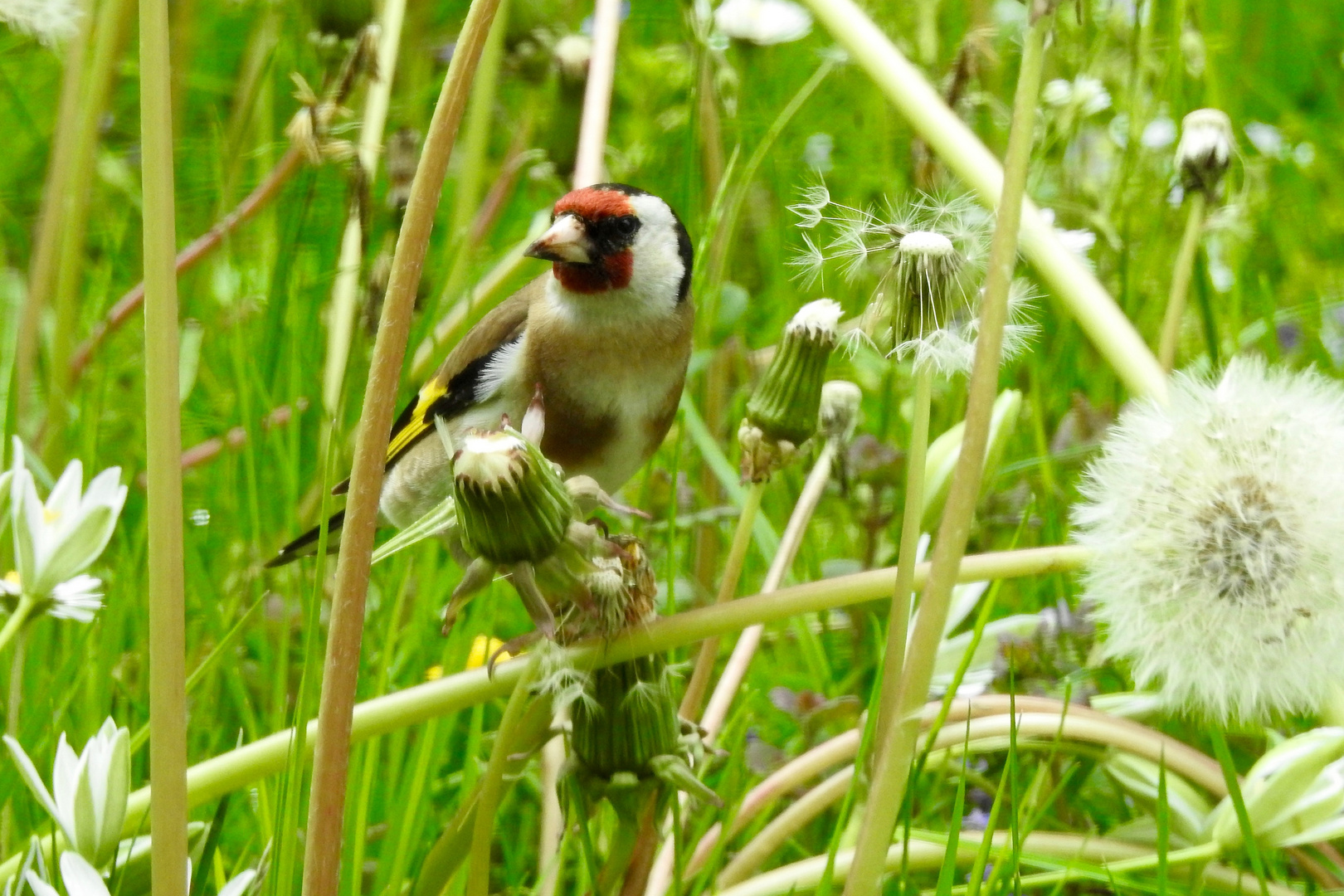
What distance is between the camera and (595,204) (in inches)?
60.4

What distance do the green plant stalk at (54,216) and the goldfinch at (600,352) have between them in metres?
0.34

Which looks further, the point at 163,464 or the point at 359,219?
the point at 359,219

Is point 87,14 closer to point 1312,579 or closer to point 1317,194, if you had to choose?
point 1312,579

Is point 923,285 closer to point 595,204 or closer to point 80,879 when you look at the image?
point 80,879

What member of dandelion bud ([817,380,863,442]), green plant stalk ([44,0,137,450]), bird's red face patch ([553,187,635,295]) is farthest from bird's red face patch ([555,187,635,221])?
green plant stalk ([44,0,137,450])

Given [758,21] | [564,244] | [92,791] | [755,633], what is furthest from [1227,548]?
[758,21]

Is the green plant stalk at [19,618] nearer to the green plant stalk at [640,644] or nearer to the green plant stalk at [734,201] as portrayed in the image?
the green plant stalk at [640,644]

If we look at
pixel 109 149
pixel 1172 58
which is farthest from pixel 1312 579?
pixel 109 149

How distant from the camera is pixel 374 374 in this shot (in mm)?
741

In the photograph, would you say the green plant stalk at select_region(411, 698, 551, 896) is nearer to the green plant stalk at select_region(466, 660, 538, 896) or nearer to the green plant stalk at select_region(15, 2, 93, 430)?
the green plant stalk at select_region(466, 660, 538, 896)

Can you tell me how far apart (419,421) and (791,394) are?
34.7 inches

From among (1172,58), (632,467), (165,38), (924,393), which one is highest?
(1172,58)

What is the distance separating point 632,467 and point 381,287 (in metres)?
0.34

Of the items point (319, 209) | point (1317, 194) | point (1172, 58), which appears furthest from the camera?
point (1317, 194)
